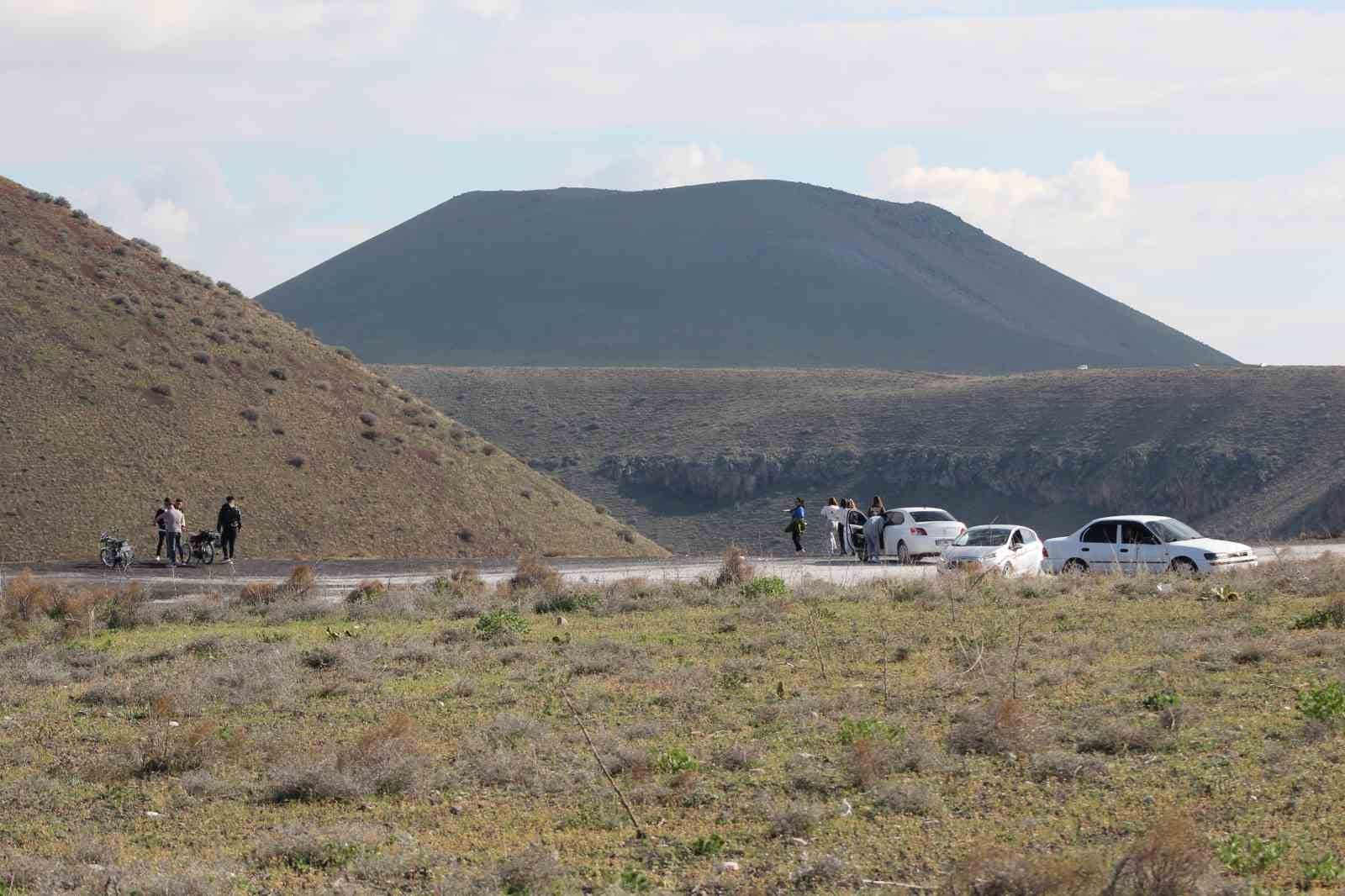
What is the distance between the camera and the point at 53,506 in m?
42.7

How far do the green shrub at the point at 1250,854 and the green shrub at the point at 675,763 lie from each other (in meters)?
3.87

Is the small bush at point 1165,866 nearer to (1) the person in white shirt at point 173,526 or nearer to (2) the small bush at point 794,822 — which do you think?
(2) the small bush at point 794,822

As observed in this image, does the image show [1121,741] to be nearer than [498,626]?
Yes

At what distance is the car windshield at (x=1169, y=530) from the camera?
2764cm

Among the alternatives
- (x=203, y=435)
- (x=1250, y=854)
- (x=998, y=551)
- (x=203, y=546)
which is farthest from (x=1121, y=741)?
(x=203, y=435)

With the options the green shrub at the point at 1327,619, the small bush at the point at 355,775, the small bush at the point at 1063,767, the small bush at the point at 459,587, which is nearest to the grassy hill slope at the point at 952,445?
the small bush at the point at 459,587

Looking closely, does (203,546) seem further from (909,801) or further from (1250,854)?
(1250,854)

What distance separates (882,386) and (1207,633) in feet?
273

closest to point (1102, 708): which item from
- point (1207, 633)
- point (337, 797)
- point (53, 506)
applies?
point (1207, 633)

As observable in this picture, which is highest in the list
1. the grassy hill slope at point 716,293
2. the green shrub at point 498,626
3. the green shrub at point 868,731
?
the grassy hill slope at point 716,293

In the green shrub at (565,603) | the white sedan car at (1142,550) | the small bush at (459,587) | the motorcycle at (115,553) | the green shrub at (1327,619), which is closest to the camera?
the green shrub at (1327,619)

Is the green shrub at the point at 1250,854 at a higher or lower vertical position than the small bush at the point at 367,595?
higher

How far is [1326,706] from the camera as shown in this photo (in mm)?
11336

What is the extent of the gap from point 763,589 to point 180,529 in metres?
20.0
